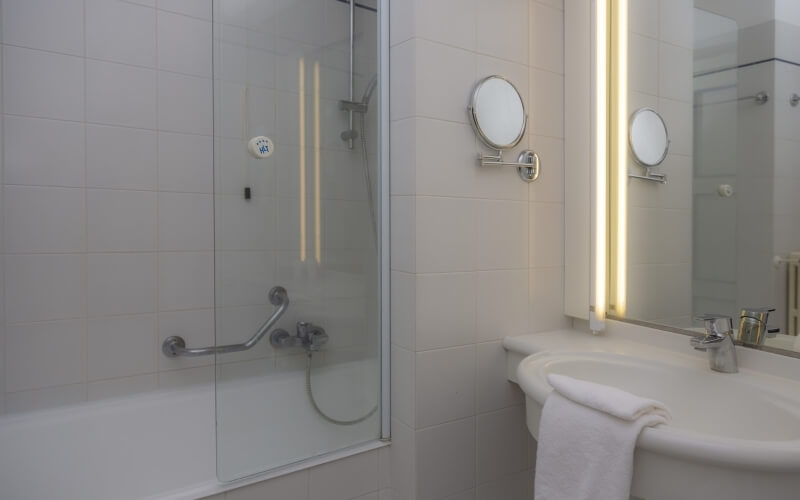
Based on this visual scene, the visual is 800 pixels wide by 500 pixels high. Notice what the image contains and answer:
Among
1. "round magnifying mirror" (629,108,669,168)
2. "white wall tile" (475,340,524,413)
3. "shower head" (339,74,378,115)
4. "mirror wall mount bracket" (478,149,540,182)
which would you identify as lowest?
"white wall tile" (475,340,524,413)

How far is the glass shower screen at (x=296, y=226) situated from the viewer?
4.26 ft

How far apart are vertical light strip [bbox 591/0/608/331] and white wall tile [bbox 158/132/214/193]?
1342mm

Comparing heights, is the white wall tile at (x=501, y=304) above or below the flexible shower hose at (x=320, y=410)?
above

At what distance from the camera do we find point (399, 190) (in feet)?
4.51

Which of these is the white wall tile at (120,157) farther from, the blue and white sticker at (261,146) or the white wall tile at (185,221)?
the blue and white sticker at (261,146)

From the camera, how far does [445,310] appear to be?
1.35 meters

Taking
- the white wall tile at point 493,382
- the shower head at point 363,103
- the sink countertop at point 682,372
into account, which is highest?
the shower head at point 363,103

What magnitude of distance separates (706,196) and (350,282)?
3.35 ft

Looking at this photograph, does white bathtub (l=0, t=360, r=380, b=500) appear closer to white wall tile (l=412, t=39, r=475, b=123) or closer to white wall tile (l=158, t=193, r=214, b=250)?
white wall tile (l=158, t=193, r=214, b=250)

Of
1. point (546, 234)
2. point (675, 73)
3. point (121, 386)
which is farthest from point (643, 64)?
point (121, 386)

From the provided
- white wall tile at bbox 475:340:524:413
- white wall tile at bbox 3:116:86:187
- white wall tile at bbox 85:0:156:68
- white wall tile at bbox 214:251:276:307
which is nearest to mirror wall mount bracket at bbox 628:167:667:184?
white wall tile at bbox 475:340:524:413

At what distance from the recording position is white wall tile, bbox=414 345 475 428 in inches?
52.2

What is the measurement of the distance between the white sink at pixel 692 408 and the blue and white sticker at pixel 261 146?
2.88ft

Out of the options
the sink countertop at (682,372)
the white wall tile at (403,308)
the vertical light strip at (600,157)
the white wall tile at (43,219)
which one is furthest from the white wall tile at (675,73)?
the white wall tile at (43,219)
